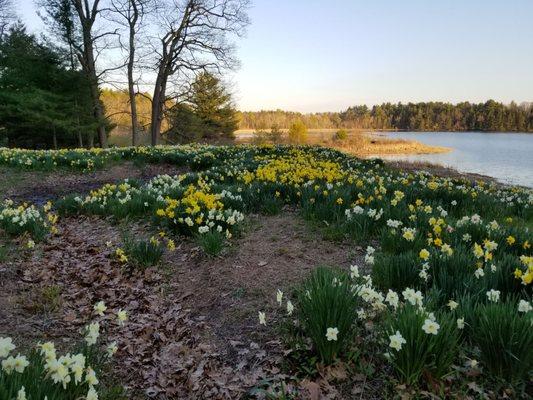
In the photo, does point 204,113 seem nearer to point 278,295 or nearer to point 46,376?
point 278,295

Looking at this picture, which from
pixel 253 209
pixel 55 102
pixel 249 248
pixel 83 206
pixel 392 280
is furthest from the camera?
pixel 55 102

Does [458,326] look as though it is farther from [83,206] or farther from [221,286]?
[83,206]

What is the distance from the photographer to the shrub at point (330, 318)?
9.13ft

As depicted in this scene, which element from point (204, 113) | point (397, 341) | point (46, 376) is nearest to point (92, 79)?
point (204, 113)

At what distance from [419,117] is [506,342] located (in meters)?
147

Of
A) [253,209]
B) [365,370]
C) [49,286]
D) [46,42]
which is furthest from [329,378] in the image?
[46,42]

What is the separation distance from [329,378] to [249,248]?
9.15 ft

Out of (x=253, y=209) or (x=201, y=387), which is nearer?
(x=201, y=387)

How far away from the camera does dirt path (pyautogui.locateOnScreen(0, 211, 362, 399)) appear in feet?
10.1

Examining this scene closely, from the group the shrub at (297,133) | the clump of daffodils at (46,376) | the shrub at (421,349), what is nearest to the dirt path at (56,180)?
the clump of daffodils at (46,376)

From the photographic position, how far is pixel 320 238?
5617 mm

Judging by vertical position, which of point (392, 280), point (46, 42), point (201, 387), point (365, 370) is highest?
point (46, 42)

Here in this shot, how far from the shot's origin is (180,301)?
4.35 meters

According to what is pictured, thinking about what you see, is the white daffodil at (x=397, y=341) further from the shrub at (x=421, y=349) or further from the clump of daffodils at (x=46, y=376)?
the clump of daffodils at (x=46, y=376)
